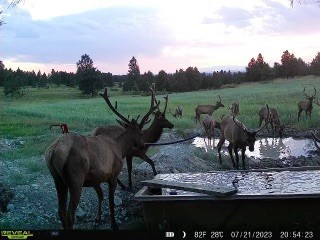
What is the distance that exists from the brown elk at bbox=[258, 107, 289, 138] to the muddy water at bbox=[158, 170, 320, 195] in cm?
144

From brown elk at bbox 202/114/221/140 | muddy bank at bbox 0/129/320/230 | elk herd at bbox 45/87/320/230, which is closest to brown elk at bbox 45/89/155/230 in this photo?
elk herd at bbox 45/87/320/230

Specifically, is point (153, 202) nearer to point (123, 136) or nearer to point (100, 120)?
point (123, 136)

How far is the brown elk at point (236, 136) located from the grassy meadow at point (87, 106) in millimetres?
343

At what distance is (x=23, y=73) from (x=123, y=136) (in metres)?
1.57

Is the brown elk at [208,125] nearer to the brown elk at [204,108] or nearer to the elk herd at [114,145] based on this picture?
the elk herd at [114,145]

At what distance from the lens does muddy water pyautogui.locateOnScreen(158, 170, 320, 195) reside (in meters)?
4.35

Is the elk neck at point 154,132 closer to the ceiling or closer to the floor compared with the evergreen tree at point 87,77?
closer to the floor

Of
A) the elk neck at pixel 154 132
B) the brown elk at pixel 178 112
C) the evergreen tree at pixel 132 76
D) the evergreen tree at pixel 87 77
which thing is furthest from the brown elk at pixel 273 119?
the evergreen tree at pixel 87 77

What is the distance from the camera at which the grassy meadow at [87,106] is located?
19.7 feet

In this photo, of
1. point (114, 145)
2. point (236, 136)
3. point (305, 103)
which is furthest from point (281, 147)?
point (114, 145)

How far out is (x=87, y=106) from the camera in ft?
19.7

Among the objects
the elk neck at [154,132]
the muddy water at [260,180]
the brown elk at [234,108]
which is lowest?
the muddy water at [260,180]

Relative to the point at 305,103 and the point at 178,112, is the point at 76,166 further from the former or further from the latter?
the point at 305,103

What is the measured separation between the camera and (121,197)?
19.0 feet
